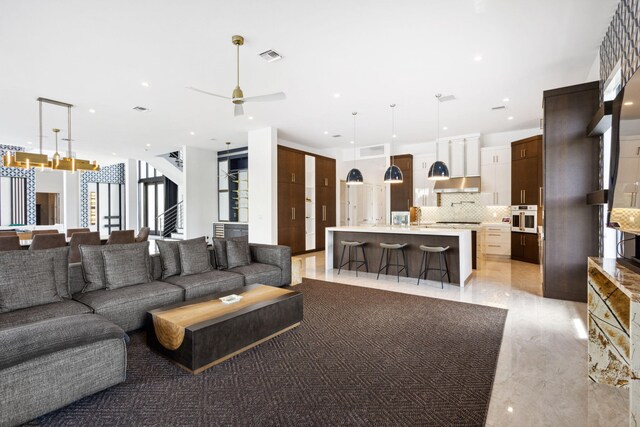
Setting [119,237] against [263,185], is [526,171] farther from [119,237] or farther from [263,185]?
[119,237]

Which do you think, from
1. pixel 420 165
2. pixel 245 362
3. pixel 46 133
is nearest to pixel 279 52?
pixel 245 362

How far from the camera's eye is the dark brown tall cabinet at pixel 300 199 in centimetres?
833

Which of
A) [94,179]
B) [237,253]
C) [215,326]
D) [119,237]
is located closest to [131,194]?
[94,179]

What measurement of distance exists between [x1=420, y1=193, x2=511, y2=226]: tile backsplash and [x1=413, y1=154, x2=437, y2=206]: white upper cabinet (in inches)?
9.3

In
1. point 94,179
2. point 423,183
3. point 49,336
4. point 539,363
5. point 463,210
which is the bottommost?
point 539,363

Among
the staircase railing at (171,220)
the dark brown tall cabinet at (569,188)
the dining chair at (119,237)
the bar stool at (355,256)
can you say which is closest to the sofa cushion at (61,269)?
the dining chair at (119,237)

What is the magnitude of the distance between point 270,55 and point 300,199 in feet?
17.0

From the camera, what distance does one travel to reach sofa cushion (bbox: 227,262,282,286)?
438 cm

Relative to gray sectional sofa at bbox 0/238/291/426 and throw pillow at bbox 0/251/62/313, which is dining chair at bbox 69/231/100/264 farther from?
throw pillow at bbox 0/251/62/313

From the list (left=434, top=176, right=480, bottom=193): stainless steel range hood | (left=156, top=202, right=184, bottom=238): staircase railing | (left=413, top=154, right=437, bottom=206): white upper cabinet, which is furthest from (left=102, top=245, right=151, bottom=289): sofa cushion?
(left=156, top=202, right=184, bottom=238): staircase railing

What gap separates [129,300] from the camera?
10.4 ft

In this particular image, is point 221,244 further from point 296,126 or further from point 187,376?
point 296,126

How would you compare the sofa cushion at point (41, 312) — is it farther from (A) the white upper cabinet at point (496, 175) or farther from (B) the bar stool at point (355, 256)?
(A) the white upper cabinet at point (496, 175)

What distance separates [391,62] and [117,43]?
3303 millimetres
